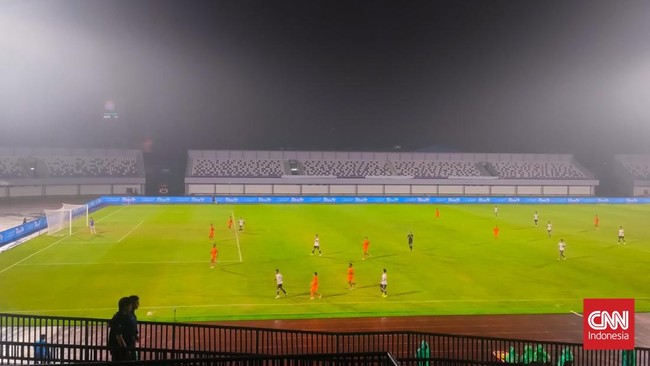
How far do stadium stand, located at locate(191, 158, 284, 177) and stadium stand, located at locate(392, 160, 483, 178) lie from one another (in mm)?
23041

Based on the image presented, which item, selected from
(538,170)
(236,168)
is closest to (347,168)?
(236,168)

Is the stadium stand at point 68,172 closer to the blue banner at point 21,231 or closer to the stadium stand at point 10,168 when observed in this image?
the stadium stand at point 10,168

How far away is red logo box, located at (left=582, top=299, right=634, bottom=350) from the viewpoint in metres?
9.33

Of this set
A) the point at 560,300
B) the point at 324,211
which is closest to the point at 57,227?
the point at 324,211

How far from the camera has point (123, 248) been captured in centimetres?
3559

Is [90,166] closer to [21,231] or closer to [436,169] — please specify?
[21,231]

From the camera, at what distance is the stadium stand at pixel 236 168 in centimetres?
8481

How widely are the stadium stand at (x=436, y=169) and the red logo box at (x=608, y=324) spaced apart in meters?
79.9

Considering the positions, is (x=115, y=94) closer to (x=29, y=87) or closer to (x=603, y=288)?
(x=29, y=87)

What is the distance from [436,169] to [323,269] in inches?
2642

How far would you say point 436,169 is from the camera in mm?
92500

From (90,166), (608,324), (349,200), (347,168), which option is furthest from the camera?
(347,168)

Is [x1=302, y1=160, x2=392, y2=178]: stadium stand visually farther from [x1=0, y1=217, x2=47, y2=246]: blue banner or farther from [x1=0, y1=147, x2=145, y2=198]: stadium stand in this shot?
[x1=0, y1=217, x2=47, y2=246]: blue banner

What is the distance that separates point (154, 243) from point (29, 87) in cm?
5424
